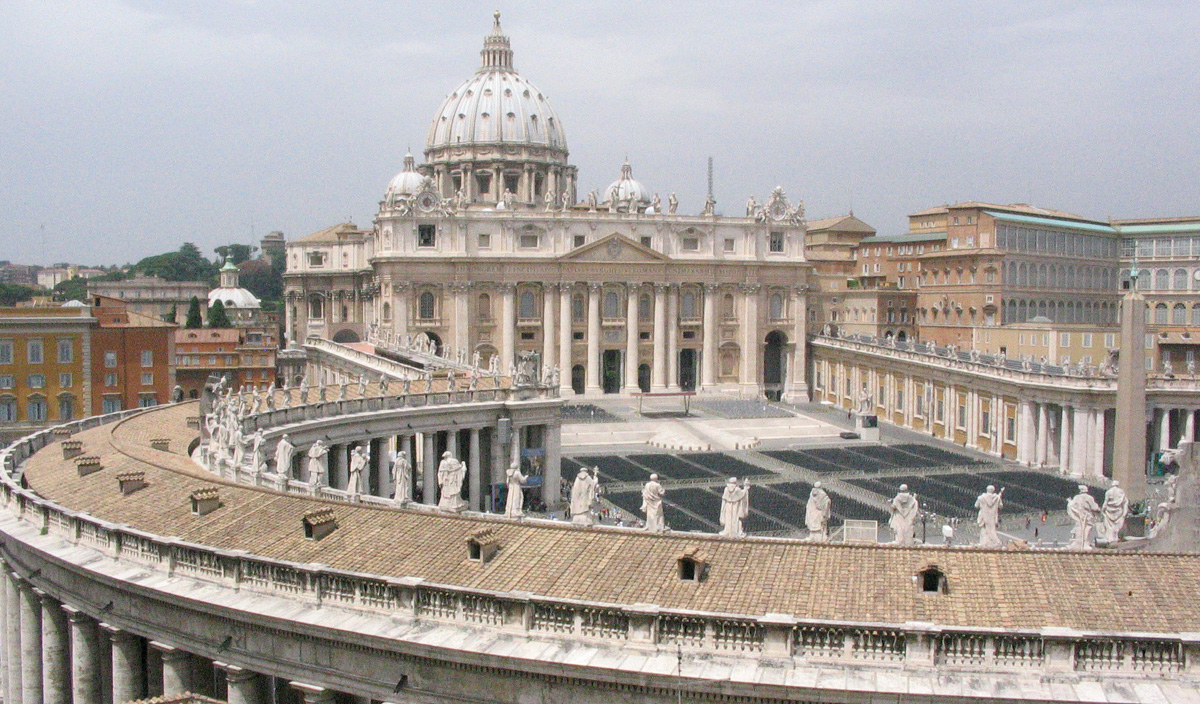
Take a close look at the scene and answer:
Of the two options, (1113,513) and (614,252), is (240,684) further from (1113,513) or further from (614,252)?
(614,252)

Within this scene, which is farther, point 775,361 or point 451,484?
point 775,361

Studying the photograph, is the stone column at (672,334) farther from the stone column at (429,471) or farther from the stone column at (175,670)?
the stone column at (175,670)

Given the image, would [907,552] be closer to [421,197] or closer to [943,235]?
[421,197]

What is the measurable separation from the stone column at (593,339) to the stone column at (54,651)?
83.3 m

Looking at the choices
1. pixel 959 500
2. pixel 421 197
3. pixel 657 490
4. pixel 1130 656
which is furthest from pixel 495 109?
pixel 1130 656

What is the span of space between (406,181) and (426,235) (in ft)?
93.4

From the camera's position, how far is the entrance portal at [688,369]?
116750 millimetres

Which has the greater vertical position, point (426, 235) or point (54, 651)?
point (426, 235)

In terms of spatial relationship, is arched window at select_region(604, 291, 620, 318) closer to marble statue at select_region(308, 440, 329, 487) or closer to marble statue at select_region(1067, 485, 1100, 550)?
marble statue at select_region(308, 440, 329, 487)

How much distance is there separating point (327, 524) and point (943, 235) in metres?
104

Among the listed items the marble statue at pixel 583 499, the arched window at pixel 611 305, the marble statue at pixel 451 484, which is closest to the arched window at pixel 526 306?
the arched window at pixel 611 305

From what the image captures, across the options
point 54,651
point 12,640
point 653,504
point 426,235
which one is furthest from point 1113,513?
point 426,235

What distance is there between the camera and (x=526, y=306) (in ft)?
367

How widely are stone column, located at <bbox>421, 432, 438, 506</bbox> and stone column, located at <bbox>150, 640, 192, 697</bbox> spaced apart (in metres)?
26.3
